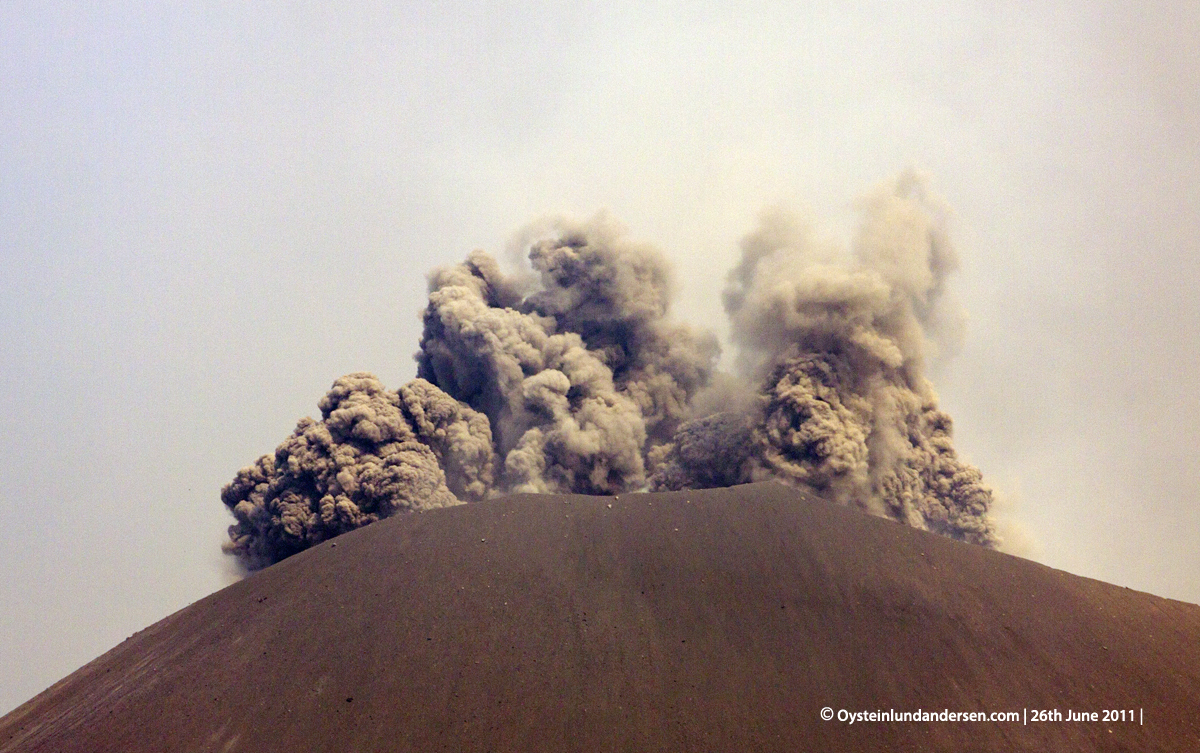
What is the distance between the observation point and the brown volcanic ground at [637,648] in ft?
48.2

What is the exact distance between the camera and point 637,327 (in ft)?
121

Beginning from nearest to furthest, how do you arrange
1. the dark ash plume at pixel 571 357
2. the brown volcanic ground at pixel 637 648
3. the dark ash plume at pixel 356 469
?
1. the brown volcanic ground at pixel 637 648
2. the dark ash plume at pixel 356 469
3. the dark ash plume at pixel 571 357

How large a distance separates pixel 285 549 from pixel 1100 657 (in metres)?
25.9

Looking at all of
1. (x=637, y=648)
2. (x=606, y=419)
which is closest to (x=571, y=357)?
(x=606, y=419)

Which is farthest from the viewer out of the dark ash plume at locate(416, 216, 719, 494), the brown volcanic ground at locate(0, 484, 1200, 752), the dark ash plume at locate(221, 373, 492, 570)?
the dark ash plume at locate(416, 216, 719, 494)

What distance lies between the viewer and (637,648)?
16406 millimetres

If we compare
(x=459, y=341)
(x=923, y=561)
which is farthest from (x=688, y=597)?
(x=459, y=341)

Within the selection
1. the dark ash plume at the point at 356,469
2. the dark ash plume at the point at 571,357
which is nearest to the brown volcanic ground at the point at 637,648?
the dark ash plume at the point at 356,469

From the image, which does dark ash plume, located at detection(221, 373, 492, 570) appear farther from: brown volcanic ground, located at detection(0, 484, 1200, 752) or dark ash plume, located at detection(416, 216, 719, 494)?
brown volcanic ground, located at detection(0, 484, 1200, 752)

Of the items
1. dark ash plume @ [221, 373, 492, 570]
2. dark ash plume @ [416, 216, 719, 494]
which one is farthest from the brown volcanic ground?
dark ash plume @ [416, 216, 719, 494]

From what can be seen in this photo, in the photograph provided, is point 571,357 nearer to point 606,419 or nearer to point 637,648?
point 606,419

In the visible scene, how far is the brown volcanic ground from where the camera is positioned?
48.2 ft

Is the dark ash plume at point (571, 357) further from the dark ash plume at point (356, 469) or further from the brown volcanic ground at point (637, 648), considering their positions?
the brown volcanic ground at point (637, 648)

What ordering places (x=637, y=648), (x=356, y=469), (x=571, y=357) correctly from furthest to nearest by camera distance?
(x=571, y=357), (x=356, y=469), (x=637, y=648)
